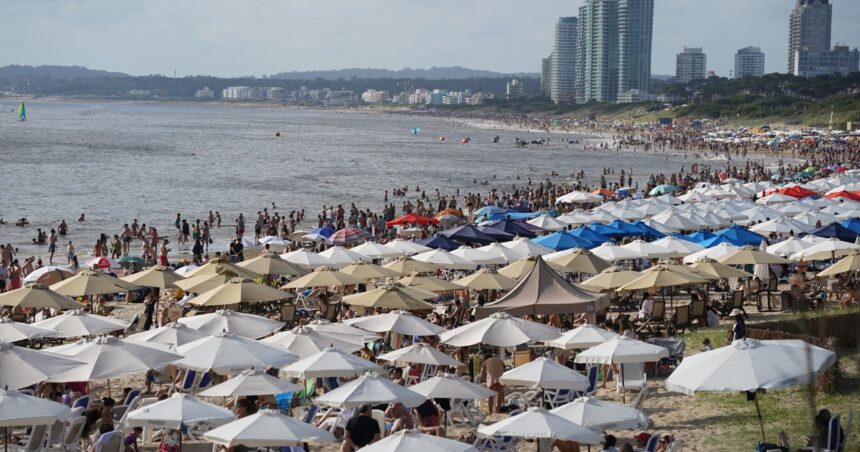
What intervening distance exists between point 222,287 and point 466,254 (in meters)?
5.60

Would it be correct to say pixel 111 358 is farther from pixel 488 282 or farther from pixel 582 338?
pixel 488 282

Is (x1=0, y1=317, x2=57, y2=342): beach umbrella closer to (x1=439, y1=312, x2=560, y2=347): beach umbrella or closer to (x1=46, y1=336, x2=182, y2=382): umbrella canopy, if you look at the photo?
(x1=46, y1=336, x2=182, y2=382): umbrella canopy

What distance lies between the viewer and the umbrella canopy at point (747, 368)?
10086 millimetres

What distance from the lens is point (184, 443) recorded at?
40.5 feet

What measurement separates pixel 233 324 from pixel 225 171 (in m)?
65.0

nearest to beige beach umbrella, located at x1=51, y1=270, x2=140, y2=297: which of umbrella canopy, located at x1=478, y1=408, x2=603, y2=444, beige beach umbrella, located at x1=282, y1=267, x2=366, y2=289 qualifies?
beige beach umbrella, located at x1=282, y1=267, x2=366, y2=289

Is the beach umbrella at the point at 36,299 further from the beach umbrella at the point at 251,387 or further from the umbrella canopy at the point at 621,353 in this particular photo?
the umbrella canopy at the point at 621,353

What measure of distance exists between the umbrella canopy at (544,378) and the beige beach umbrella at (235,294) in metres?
6.22

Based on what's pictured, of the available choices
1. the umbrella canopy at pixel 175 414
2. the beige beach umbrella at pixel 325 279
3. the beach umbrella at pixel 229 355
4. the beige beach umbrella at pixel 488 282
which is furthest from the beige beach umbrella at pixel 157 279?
the umbrella canopy at pixel 175 414

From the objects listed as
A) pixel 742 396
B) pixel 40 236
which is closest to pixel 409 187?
pixel 40 236

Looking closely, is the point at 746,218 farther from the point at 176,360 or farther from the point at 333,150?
the point at 333,150

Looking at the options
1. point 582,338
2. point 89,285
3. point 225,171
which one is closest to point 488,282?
point 582,338

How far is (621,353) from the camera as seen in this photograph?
1279 centimetres

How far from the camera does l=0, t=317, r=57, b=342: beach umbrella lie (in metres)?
14.3
